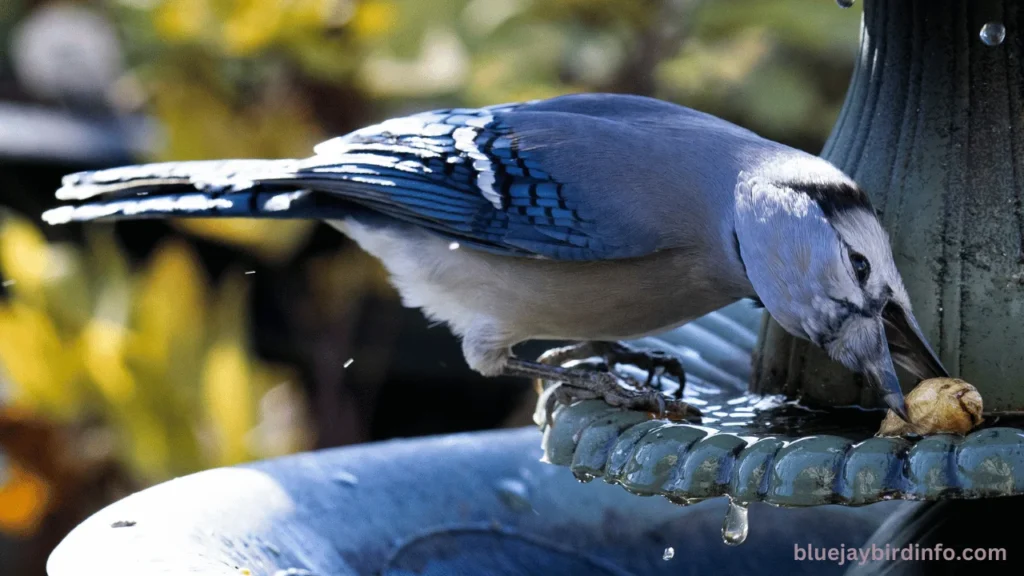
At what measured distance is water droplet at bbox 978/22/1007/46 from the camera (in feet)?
5.92

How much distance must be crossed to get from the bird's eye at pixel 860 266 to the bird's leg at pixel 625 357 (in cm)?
40

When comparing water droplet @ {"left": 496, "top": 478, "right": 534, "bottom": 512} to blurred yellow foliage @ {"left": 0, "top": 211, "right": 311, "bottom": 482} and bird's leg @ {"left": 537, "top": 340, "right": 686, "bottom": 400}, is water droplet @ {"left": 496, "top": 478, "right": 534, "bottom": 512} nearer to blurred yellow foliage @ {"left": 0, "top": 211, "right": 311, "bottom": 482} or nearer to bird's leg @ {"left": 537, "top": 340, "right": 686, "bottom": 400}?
bird's leg @ {"left": 537, "top": 340, "right": 686, "bottom": 400}

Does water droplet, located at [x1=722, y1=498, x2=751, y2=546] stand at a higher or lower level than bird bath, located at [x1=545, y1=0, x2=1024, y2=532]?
lower

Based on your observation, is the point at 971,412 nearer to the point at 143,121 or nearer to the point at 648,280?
the point at 648,280

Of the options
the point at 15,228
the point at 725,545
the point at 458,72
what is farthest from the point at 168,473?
the point at 725,545

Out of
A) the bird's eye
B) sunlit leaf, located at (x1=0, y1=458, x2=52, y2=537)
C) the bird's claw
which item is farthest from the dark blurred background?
the bird's eye

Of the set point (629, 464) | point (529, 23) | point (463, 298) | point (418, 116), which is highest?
point (529, 23)

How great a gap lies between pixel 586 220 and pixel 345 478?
620mm

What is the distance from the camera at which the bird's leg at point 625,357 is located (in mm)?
2150

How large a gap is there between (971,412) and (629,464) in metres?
0.44

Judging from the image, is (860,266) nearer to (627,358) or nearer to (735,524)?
(735,524)

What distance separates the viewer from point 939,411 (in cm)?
157

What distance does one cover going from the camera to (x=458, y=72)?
432 cm

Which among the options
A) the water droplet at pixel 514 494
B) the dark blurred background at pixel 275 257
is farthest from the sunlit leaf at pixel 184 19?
the water droplet at pixel 514 494
